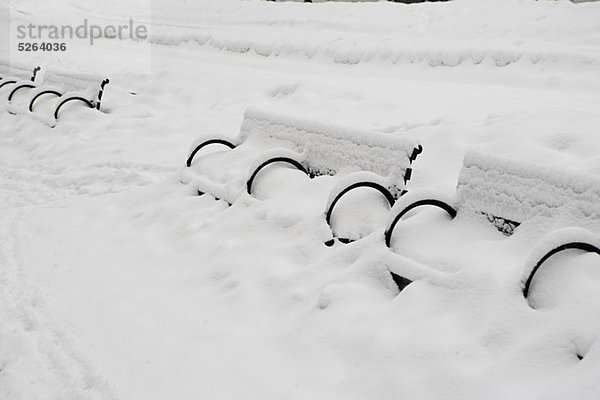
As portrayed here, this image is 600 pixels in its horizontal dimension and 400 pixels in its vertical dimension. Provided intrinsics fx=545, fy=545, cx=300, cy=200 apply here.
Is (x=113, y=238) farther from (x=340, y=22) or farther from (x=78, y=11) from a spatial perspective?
(x=78, y=11)

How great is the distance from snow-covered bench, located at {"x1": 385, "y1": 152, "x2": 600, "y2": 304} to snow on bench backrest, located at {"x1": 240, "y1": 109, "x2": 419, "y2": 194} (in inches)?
18.1

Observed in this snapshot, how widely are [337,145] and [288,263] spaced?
100 cm

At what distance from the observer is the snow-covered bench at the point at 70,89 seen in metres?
6.76

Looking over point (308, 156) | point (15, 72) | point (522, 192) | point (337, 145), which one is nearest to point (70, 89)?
point (15, 72)

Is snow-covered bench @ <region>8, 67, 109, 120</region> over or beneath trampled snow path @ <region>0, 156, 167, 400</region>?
over

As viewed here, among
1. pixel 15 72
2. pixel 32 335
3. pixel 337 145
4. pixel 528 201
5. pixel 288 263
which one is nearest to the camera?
pixel 528 201

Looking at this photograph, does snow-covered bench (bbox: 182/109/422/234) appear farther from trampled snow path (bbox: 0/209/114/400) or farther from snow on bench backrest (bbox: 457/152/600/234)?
trampled snow path (bbox: 0/209/114/400)

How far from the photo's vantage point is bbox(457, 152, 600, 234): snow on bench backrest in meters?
2.49

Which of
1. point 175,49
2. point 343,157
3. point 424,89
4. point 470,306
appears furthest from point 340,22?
point 470,306

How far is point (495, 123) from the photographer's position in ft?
14.6

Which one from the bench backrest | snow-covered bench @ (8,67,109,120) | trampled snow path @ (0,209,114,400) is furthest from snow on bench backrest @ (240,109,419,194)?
the bench backrest

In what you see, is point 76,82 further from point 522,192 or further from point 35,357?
point 522,192

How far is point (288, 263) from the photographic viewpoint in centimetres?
315

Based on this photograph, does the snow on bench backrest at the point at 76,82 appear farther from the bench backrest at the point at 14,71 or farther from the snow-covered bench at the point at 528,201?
the snow-covered bench at the point at 528,201
